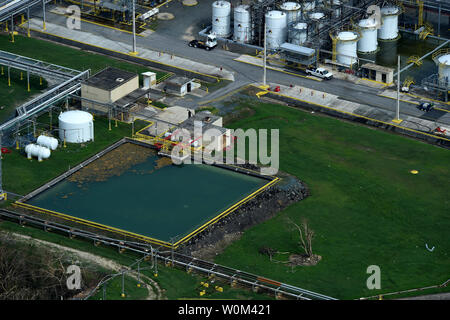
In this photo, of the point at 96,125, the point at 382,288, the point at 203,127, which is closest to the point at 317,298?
the point at 382,288

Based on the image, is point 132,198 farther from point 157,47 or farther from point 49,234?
point 157,47

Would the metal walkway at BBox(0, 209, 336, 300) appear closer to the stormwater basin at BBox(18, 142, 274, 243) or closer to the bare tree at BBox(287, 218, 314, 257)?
the stormwater basin at BBox(18, 142, 274, 243)

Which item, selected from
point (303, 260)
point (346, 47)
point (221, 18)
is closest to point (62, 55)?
point (221, 18)

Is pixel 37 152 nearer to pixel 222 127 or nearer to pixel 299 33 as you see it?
pixel 222 127

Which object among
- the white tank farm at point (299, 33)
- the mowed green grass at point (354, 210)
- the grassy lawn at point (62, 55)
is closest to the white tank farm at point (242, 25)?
the white tank farm at point (299, 33)

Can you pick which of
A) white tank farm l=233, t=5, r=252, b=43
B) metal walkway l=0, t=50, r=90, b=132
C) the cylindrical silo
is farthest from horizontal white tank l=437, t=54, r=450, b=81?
metal walkway l=0, t=50, r=90, b=132

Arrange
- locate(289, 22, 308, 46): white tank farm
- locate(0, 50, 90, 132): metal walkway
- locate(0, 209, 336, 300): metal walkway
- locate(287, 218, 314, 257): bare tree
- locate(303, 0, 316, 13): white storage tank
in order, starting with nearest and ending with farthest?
locate(0, 209, 336, 300): metal walkway < locate(287, 218, 314, 257): bare tree < locate(0, 50, 90, 132): metal walkway < locate(289, 22, 308, 46): white tank farm < locate(303, 0, 316, 13): white storage tank

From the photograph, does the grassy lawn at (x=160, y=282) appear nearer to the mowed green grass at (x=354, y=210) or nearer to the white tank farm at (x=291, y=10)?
the mowed green grass at (x=354, y=210)
